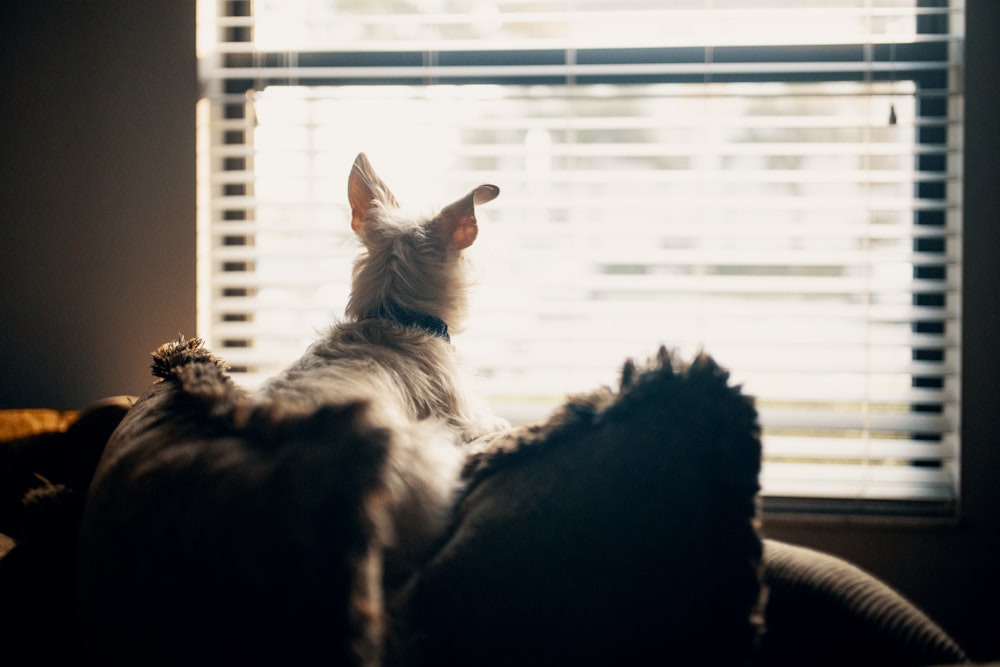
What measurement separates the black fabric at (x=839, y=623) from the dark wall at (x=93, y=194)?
63.2 inches

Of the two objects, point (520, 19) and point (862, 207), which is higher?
point (520, 19)

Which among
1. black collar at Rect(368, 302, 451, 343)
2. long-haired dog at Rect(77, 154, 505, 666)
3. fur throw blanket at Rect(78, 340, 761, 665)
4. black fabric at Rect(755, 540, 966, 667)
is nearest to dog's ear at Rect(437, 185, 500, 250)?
black collar at Rect(368, 302, 451, 343)

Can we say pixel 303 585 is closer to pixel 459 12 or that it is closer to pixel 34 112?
pixel 459 12

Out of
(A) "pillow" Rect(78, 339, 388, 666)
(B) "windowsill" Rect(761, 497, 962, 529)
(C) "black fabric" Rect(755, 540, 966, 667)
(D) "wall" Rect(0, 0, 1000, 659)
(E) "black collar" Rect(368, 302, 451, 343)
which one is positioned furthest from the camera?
(D) "wall" Rect(0, 0, 1000, 659)

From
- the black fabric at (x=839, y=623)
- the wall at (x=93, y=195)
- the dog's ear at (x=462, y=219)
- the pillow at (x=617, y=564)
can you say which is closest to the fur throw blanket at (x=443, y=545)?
the pillow at (x=617, y=564)

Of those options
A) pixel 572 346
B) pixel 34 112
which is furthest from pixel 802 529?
pixel 34 112

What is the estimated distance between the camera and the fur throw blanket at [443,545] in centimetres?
67

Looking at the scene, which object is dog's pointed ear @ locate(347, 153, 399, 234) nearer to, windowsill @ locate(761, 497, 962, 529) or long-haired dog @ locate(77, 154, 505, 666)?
long-haired dog @ locate(77, 154, 505, 666)

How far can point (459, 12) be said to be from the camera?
6.34ft

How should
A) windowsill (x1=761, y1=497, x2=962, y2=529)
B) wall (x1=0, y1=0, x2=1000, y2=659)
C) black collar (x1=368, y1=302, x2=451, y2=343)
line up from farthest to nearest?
wall (x1=0, y1=0, x2=1000, y2=659)
windowsill (x1=761, y1=497, x2=962, y2=529)
black collar (x1=368, y1=302, x2=451, y2=343)

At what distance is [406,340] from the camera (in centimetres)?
132

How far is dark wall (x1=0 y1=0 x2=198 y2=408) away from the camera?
1900 mm

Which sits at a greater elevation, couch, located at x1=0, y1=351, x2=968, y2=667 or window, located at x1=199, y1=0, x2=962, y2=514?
window, located at x1=199, y1=0, x2=962, y2=514

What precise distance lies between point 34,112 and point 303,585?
1.88 meters
